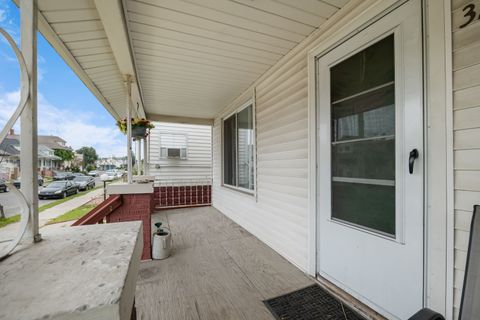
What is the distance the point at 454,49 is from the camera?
1177mm

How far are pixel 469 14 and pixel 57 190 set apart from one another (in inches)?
560

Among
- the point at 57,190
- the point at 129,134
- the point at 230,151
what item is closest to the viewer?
the point at 129,134

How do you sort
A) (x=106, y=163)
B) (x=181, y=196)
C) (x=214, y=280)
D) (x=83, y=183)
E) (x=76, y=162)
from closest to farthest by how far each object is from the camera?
(x=214, y=280)
(x=181, y=196)
(x=83, y=183)
(x=76, y=162)
(x=106, y=163)

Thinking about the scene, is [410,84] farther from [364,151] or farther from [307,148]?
[307,148]

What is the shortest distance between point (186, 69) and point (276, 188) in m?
2.02

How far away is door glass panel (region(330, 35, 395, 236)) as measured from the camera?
1.52 meters

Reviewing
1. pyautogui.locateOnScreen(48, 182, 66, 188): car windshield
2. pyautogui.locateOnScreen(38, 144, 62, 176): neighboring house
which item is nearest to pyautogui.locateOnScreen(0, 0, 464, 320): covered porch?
pyautogui.locateOnScreen(38, 144, 62, 176): neighboring house

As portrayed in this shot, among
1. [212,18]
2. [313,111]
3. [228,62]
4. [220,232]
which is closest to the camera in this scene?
[212,18]

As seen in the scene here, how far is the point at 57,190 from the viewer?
34.6ft

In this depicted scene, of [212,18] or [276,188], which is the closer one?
[212,18]

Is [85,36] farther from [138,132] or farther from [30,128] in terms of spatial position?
[30,128]

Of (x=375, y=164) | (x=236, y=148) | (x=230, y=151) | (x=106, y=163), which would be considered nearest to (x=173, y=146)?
(x=230, y=151)

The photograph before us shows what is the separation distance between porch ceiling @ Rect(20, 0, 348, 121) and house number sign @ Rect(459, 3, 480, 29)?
2.80 feet

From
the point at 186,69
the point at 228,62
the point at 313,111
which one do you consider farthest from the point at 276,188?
the point at 186,69
